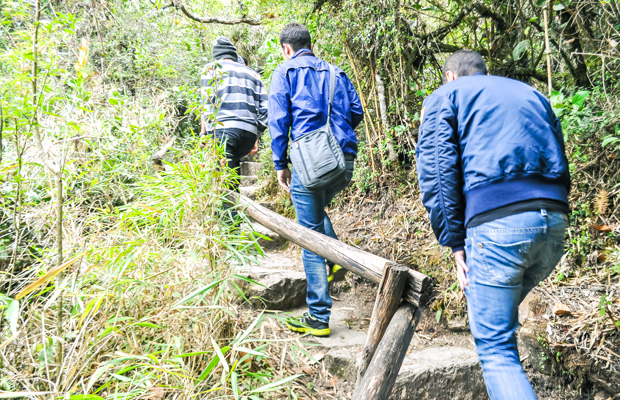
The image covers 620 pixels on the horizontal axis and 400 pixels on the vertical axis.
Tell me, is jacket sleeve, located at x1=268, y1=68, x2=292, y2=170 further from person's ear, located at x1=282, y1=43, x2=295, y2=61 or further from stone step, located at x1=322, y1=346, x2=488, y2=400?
stone step, located at x1=322, y1=346, x2=488, y2=400

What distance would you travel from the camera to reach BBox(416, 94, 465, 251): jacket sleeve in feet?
5.34

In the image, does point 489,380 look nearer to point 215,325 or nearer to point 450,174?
point 450,174

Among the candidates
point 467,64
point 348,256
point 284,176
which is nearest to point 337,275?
point 284,176

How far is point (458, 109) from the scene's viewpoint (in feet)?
5.33

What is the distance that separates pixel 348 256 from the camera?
195cm

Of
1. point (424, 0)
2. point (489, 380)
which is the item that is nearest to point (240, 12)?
point (424, 0)

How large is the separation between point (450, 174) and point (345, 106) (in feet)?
3.81

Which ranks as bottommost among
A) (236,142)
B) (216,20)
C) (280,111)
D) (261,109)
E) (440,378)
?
(440,378)

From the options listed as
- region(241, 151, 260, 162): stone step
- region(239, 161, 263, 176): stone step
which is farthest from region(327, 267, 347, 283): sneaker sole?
region(241, 151, 260, 162): stone step

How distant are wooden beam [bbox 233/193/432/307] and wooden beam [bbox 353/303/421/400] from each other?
8 centimetres

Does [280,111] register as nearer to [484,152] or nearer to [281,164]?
[281,164]

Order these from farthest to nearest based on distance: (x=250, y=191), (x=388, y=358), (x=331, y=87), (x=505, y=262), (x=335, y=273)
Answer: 1. (x=250, y=191)
2. (x=335, y=273)
3. (x=331, y=87)
4. (x=388, y=358)
5. (x=505, y=262)

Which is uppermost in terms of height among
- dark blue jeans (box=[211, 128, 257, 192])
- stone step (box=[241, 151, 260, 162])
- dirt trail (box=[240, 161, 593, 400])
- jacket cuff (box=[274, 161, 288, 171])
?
dark blue jeans (box=[211, 128, 257, 192])

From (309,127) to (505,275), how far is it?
1.45 metres
